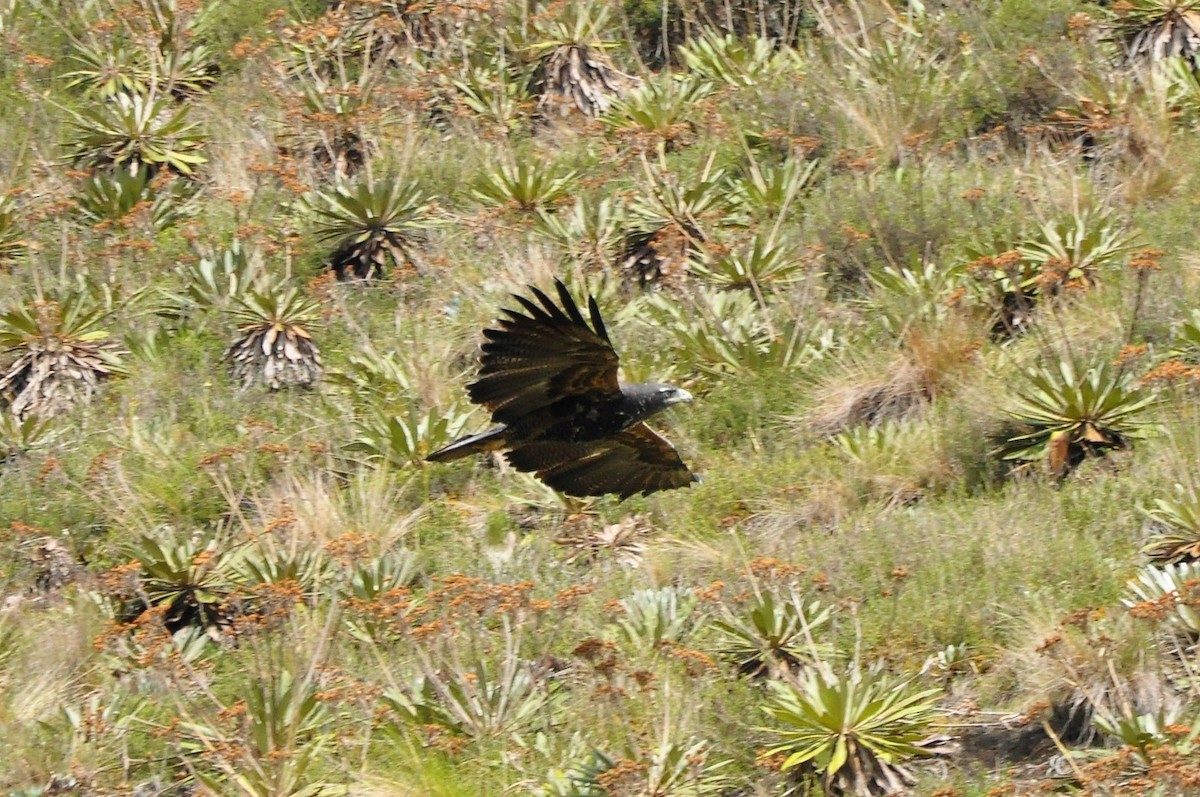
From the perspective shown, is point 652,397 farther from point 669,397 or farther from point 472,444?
point 472,444

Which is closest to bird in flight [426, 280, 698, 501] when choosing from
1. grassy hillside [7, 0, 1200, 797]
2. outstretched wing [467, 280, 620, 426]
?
outstretched wing [467, 280, 620, 426]

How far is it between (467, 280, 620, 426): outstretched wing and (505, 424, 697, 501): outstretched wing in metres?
0.51

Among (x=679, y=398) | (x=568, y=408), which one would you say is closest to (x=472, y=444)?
(x=568, y=408)

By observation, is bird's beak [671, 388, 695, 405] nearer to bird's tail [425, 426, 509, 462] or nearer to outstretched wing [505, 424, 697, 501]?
outstretched wing [505, 424, 697, 501]

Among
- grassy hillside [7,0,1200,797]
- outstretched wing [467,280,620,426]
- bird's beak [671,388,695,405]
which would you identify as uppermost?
outstretched wing [467,280,620,426]

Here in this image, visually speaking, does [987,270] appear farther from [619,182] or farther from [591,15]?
[591,15]

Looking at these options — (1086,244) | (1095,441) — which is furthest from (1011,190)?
(1095,441)

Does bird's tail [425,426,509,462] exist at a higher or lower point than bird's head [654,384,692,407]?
lower

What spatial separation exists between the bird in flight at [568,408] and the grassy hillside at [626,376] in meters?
0.74

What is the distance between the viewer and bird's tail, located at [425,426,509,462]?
31.7 feet

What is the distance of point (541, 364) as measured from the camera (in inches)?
364

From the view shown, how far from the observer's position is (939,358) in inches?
489

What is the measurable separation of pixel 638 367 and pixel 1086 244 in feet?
9.91

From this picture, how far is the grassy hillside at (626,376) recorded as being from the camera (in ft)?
31.6
